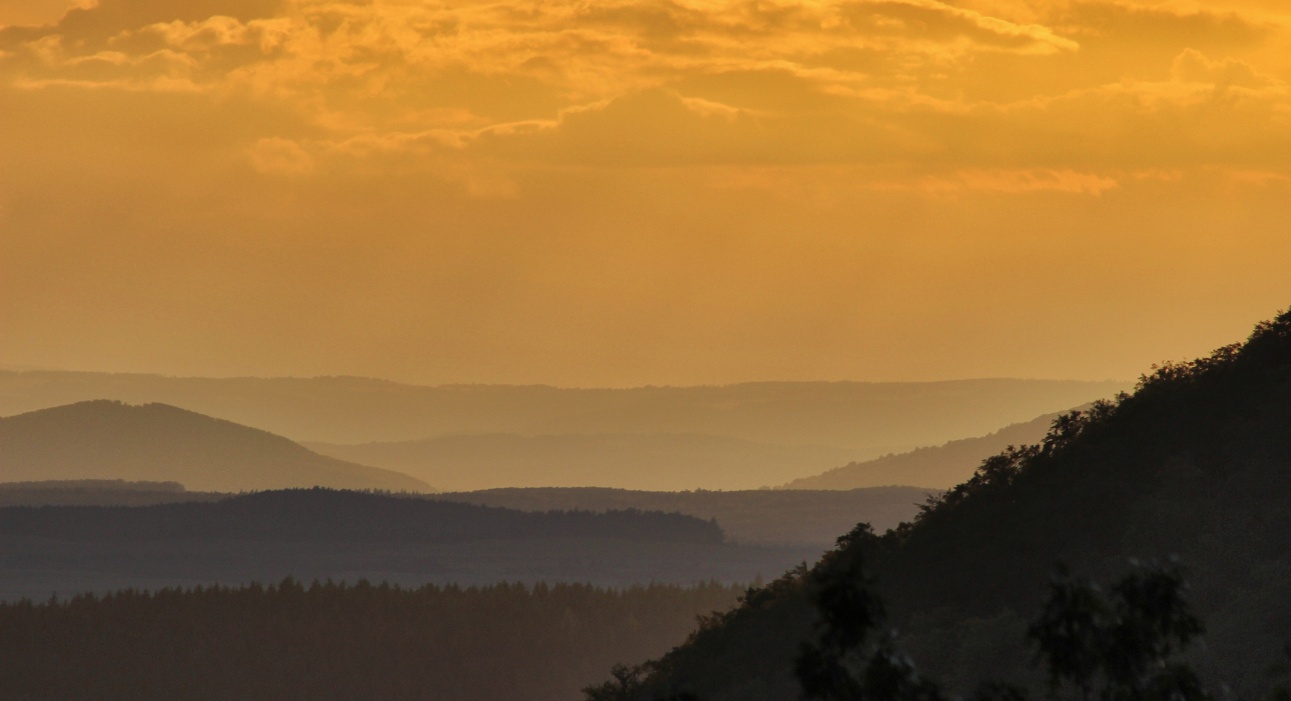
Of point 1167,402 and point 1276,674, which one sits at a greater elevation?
point 1167,402

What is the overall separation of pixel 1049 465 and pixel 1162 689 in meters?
24.2

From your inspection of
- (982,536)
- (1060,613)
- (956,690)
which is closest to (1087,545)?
(982,536)

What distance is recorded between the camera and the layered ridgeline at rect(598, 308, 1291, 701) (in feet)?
174

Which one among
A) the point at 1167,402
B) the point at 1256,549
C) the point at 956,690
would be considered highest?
the point at 1167,402

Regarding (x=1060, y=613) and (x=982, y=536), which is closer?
(x=1060, y=613)

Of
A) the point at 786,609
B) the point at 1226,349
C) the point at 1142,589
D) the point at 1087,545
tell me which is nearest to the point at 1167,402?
the point at 1226,349

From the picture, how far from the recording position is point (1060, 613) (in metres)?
40.2

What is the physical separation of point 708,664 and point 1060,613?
22730 mm

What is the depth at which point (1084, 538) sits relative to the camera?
5753 cm

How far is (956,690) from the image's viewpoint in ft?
168

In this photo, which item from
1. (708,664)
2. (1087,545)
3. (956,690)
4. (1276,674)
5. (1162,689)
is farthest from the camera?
(708,664)

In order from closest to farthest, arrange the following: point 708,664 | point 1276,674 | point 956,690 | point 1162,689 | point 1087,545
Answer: point 1162,689 → point 1276,674 → point 956,690 → point 1087,545 → point 708,664

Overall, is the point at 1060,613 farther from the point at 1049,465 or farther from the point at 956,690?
the point at 1049,465

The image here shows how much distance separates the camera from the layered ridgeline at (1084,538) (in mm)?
53062
